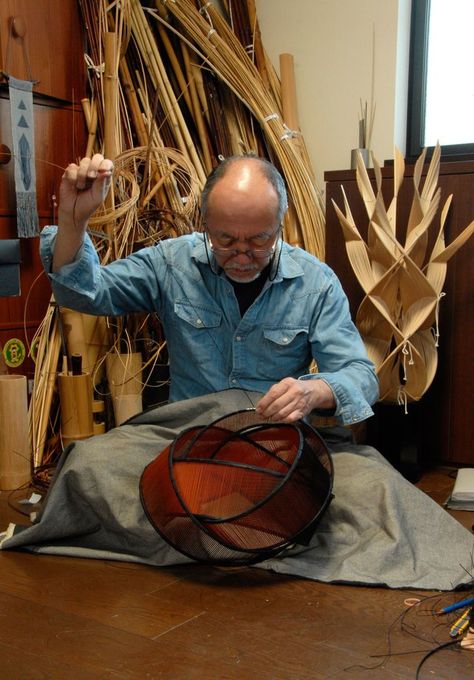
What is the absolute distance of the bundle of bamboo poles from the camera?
2.60m

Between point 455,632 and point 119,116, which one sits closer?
point 455,632

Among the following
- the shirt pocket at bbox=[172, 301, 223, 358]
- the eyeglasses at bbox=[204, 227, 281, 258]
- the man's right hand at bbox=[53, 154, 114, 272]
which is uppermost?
the man's right hand at bbox=[53, 154, 114, 272]

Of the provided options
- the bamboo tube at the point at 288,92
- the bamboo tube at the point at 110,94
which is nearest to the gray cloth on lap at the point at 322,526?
the bamboo tube at the point at 110,94

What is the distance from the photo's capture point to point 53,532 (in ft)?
5.78

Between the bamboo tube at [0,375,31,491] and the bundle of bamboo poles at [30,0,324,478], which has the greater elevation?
the bundle of bamboo poles at [30,0,324,478]

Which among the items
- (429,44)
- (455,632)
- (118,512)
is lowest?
(455,632)

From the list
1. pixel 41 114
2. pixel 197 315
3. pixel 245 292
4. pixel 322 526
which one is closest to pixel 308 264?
pixel 245 292

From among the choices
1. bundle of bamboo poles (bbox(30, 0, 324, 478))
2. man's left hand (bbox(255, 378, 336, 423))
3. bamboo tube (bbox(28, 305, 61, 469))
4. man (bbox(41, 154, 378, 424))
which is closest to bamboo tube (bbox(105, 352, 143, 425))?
bundle of bamboo poles (bbox(30, 0, 324, 478))

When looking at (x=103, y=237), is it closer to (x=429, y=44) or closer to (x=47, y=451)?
(x=47, y=451)

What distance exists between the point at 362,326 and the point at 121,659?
1433mm

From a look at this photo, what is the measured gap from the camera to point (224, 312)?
1958mm

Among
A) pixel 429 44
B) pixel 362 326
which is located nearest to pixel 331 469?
pixel 362 326

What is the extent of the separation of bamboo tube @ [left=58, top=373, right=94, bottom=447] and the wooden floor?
78cm

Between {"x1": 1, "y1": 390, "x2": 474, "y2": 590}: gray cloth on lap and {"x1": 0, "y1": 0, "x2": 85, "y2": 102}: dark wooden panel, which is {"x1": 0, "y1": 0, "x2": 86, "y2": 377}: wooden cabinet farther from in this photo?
{"x1": 1, "y1": 390, "x2": 474, "y2": 590}: gray cloth on lap
